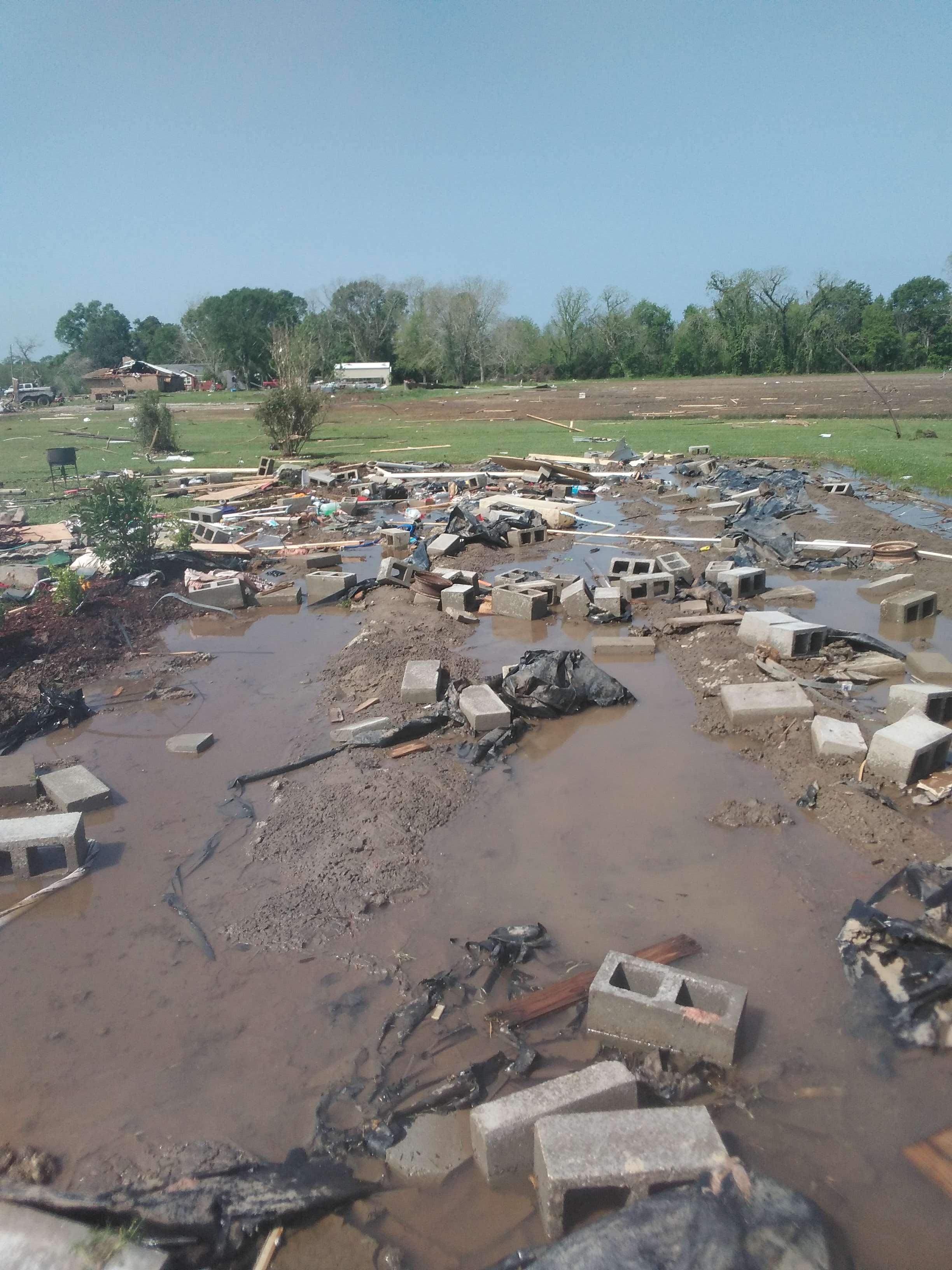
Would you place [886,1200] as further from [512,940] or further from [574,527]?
[574,527]

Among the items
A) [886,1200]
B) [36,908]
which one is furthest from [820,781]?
[36,908]

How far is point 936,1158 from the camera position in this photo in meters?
3.19

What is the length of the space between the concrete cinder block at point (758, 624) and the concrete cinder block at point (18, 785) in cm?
671

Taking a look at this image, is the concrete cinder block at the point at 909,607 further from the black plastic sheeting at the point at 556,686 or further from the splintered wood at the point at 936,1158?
the splintered wood at the point at 936,1158

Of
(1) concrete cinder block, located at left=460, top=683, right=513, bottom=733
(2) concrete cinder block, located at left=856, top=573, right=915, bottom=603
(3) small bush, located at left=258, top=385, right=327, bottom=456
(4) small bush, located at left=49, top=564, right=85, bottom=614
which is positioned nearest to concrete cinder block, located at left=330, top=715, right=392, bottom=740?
(1) concrete cinder block, located at left=460, top=683, right=513, bottom=733

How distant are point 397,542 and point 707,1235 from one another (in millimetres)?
12131

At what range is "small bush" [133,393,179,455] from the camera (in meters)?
26.6

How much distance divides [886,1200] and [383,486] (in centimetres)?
1733

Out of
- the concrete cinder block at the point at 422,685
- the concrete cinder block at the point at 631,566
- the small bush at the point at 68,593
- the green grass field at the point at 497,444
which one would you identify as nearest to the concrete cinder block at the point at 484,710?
the concrete cinder block at the point at 422,685

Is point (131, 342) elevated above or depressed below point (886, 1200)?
above

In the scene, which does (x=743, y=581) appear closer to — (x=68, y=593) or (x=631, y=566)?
(x=631, y=566)

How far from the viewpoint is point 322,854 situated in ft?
17.7

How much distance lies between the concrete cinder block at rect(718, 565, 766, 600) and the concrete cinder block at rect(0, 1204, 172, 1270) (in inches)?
365

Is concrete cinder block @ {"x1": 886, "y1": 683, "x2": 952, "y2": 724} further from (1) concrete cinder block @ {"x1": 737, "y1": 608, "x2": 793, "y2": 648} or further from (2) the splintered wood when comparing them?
(2) the splintered wood
